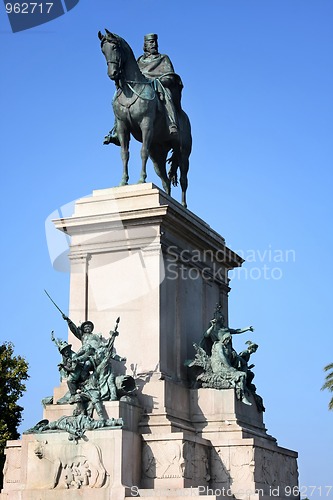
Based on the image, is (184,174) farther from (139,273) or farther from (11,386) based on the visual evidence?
(11,386)

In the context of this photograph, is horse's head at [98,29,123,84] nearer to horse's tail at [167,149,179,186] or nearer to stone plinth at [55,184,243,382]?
stone plinth at [55,184,243,382]

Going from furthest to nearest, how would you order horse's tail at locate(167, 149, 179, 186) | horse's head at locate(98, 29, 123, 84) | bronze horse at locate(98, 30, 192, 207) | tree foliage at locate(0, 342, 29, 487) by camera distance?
tree foliage at locate(0, 342, 29, 487) < horse's tail at locate(167, 149, 179, 186) < bronze horse at locate(98, 30, 192, 207) < horse's head at locate(98, 29, 123, 84)

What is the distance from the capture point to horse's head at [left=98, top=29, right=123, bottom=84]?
2245 centimetres

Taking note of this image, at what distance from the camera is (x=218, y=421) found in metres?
21.0

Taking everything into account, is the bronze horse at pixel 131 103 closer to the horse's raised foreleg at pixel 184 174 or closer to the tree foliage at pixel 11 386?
the horse's raised foreleg at pixel 184 174

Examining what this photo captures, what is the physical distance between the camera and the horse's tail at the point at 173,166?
83.6 feet

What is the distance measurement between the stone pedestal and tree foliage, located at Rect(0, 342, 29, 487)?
49.0ft

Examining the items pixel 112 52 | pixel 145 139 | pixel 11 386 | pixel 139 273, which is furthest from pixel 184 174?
pixel 11 386

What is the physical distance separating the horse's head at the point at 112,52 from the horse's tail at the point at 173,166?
11.7 feet

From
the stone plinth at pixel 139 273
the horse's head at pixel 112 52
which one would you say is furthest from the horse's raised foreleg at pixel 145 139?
the horse's head at pixel 112 52

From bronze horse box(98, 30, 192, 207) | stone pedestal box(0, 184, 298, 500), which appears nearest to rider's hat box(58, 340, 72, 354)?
stone pedestal box(0, 184, 298, 500)

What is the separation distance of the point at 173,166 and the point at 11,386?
50.1ft

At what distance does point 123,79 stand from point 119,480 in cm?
1060

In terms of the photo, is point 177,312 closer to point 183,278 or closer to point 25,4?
point 183,278
